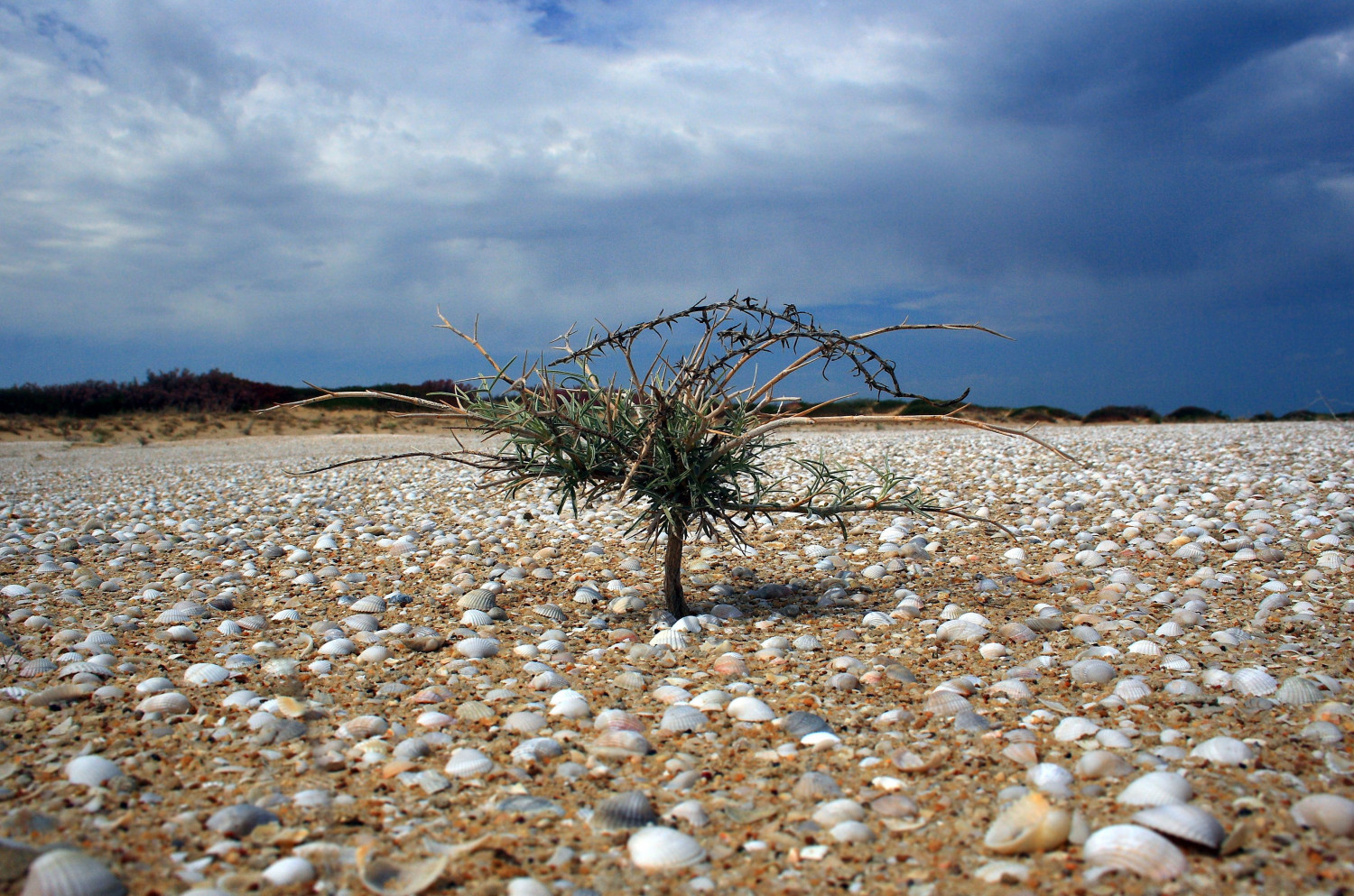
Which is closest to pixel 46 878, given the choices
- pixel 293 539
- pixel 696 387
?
pixel 696 387

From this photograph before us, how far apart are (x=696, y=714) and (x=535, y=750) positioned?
0.47 meters

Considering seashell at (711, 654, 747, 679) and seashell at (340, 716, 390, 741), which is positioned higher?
seashell at (711, 654, 747, 679)

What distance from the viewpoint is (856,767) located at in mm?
1993

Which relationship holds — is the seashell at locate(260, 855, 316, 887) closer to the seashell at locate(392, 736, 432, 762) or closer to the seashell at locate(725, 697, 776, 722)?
the seashell at locate(392, 736, 432, 762)

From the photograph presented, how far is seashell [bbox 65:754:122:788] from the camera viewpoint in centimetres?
188

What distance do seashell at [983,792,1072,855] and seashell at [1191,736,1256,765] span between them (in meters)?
0.52

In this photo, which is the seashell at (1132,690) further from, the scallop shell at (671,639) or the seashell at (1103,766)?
the scallop shell at (671,639)

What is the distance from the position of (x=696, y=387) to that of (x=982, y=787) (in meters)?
1.76

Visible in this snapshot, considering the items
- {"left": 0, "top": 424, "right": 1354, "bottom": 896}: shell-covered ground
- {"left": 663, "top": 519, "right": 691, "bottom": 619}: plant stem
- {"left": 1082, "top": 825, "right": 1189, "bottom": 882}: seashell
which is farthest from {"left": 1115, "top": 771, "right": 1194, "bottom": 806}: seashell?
{"left": 663, "top": 519, "right": 691, "bottom": 619}: plant stem

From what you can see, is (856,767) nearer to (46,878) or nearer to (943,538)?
(46,878)

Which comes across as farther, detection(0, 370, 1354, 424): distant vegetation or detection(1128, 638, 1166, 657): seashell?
detection(0, 370, 1354, 424): distant vegetation

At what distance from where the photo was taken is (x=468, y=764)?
2.00 metres

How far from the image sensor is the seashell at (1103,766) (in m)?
1.88

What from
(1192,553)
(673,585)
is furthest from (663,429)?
(1192,553)
